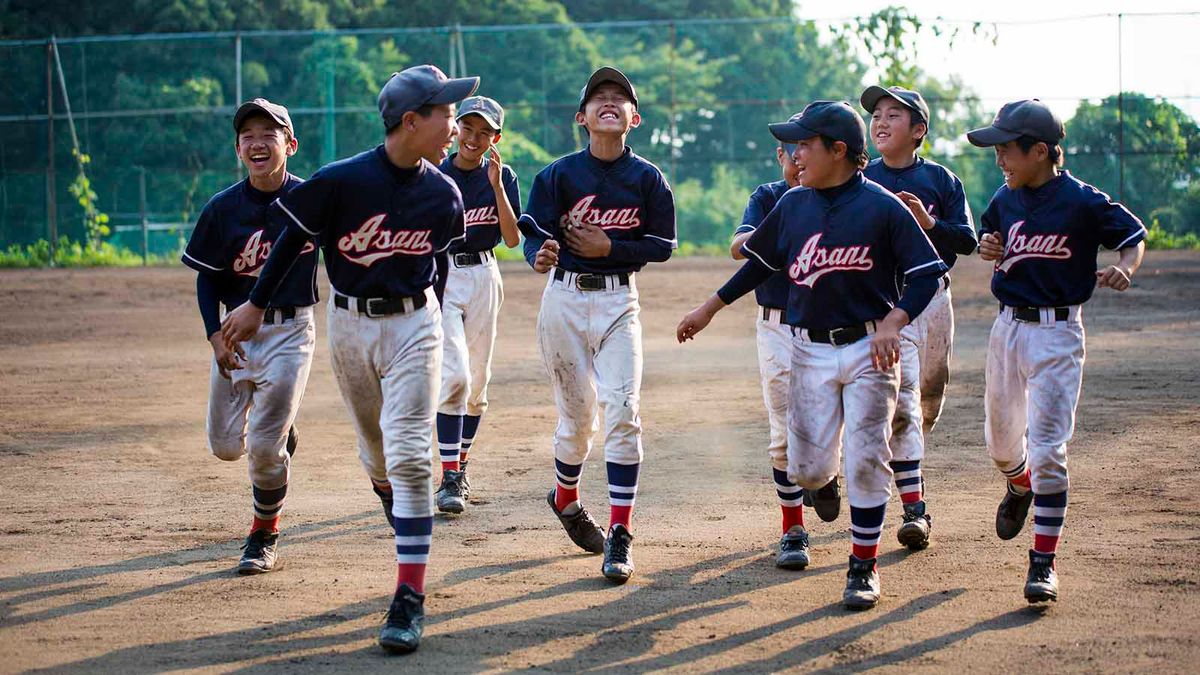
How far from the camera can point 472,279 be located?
7.57 m

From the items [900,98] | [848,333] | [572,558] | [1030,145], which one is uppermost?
[900,98]

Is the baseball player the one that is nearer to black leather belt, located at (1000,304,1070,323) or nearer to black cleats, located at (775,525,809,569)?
black cleats, located at (775,525,809,569)

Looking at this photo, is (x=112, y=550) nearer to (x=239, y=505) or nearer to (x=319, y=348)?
(x=239, y=505)

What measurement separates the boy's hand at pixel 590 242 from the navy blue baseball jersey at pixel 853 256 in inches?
35.8

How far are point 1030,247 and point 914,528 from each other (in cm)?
139

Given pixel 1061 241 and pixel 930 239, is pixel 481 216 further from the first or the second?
pixel 1061 241

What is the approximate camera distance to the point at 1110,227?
5555 millimetres

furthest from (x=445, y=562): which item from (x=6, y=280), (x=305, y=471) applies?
(x=6, y=280)

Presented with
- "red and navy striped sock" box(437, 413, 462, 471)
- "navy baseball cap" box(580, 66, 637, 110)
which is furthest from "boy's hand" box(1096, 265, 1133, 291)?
"red and navy striped sock" box(437, 413, 462, 471)

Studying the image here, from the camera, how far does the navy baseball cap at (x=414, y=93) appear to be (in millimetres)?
5027

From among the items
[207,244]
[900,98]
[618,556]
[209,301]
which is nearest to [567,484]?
[618,556]

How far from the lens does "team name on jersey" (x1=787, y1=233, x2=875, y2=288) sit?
5.33 metres

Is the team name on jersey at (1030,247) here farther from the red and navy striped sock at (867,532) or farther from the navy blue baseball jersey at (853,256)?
the red and navy striped sock at (867,532)

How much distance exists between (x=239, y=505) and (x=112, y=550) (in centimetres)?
106
